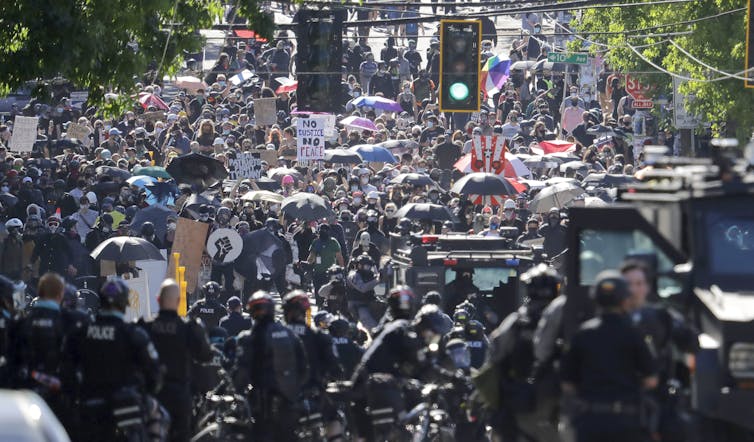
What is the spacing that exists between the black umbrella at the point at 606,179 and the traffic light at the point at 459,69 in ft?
15.1

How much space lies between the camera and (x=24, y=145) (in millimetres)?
35562

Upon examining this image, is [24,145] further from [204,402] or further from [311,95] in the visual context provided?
[204,402]

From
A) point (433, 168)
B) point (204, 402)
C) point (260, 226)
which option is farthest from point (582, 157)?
point (204, 402)

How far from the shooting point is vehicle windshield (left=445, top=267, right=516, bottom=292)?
76.1ft

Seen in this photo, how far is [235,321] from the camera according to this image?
67.8 feet

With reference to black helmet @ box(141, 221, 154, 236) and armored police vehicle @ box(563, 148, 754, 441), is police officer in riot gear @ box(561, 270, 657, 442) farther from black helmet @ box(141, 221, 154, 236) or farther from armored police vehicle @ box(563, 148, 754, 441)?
black helmet @ box(141, 221, 154, 236)

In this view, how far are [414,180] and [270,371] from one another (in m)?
19.1

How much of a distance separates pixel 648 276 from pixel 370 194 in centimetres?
1957

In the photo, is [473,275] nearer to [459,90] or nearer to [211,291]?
[211,291]

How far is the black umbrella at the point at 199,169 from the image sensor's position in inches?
1251

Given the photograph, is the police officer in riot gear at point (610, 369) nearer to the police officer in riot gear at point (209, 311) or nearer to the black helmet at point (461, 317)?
the black helmet at point (461, 317)

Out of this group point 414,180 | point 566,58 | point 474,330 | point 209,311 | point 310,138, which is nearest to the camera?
point 474,330

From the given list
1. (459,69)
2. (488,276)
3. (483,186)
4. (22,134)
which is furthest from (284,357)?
(22,134)

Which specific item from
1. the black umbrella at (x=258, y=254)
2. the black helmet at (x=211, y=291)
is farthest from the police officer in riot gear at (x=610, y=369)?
the black umbrella at (x=258, y=254)
